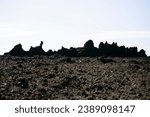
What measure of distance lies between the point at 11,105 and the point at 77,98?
3082 millimetres

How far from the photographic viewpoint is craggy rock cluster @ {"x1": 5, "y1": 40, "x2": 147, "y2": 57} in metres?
41.9

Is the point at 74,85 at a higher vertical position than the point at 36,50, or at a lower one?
lower

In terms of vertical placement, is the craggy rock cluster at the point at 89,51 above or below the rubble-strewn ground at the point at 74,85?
above

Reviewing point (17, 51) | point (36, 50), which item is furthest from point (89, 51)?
point (17, 51)

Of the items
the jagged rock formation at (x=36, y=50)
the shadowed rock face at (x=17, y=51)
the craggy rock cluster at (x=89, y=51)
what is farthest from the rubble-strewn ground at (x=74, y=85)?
the shadowed rock face at (x=17, y=51)

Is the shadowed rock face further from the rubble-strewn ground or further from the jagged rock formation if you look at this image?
the rubble-strewn ground

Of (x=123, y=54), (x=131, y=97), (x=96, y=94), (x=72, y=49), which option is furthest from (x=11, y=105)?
(x=123, y=54)

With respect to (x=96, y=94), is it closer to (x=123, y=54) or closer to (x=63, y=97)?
(x=63, y=97)

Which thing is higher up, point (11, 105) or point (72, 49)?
point (72, 49)

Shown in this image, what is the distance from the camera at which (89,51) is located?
145 ft

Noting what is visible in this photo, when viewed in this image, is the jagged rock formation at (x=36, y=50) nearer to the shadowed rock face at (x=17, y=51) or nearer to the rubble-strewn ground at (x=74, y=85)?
the shadowed rock face at (x=17, y=51)

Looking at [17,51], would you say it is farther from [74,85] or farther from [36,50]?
[74,85]

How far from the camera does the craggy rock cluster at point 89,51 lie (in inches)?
1651

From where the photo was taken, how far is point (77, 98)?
13.8m
